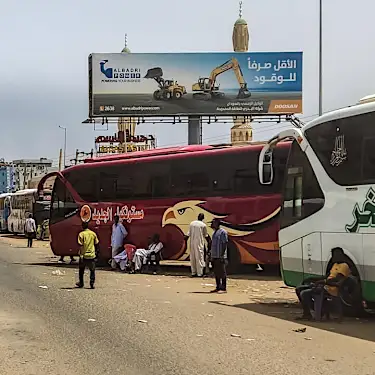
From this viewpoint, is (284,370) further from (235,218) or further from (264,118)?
(264,118)

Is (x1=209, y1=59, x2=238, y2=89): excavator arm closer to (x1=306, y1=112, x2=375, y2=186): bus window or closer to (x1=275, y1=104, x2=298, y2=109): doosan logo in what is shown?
(x1=275, y1=104, x2=298, y2=109): doosan logo

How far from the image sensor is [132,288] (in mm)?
16922

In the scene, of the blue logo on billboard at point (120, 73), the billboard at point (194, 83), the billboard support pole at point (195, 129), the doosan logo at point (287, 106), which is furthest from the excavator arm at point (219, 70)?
the blue logo on billboard at point (120, 73)

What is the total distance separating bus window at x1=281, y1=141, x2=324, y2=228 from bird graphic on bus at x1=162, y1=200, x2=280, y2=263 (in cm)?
525

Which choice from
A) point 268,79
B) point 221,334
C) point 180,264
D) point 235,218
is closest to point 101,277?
point 235,218

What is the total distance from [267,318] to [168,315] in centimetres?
169

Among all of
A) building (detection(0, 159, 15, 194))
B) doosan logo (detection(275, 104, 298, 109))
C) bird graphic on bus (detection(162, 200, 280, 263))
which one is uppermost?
doosan logo (detection(275, 104, 298, 109))

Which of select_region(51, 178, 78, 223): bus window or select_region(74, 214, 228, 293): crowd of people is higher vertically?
select_region(51, 178, 78, 223): bus window

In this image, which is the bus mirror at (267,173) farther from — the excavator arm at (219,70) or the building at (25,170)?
the building at (25,170)

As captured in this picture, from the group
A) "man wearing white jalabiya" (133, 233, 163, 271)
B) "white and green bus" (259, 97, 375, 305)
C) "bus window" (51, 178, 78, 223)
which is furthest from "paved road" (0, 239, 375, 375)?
"bus window" (51, 178, 78, 223)

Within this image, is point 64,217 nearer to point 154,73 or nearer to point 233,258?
point 233,258

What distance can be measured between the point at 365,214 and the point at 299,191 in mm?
2331

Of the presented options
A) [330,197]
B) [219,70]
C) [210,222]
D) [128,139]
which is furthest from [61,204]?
[128,139]

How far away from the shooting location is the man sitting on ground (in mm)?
11477
